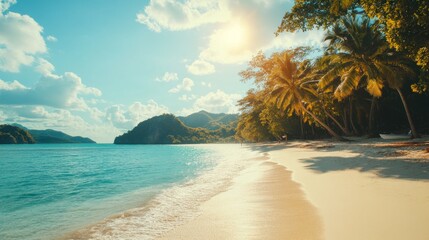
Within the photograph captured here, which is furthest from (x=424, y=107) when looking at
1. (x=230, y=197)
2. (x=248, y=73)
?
(x=230, y=197)

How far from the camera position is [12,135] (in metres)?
174

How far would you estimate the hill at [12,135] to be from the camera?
562ft

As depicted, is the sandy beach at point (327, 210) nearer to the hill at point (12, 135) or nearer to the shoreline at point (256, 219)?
the shoreline at point (256, 219)

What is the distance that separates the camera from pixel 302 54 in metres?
39.2

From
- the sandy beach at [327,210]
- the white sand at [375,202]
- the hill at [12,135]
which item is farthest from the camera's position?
the hill at [12,135]

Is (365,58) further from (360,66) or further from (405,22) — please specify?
(405,22)

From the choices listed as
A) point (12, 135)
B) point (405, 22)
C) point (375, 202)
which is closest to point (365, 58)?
point (405, 22)

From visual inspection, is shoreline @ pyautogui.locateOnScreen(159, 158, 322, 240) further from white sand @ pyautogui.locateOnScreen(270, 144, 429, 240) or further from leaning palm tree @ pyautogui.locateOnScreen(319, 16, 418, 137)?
leaning palm tree @ pyautogui.locateOnScreen(319, 16, 418, 137)

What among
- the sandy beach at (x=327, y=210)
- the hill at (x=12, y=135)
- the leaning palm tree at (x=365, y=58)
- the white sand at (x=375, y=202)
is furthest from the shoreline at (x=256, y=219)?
the hill at (x=12, y=135)

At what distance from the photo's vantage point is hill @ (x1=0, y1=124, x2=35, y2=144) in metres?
171

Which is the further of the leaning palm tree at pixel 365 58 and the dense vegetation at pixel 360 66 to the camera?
the leaning palm tree at pixel 365 58

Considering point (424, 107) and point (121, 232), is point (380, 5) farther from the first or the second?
point (424, 107)

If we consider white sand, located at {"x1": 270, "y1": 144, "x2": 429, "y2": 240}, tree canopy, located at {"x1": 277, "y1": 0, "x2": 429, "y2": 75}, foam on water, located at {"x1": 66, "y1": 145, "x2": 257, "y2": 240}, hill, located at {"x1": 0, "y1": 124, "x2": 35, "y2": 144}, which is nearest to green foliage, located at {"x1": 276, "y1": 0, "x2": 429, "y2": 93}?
tree canopy, located at {"x1": 277, "y1": 0, "x2": 429, "y2": 75}

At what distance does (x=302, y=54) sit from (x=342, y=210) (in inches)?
1474
